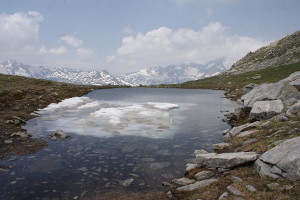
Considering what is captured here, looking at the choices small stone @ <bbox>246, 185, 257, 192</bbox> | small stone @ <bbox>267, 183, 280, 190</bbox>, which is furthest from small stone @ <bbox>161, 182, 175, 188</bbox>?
small stone @ <bbox>267, 183, 280, 190</bbox>

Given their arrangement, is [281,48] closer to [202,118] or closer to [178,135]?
[202,118]

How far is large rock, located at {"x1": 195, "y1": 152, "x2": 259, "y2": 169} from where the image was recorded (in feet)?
53.3

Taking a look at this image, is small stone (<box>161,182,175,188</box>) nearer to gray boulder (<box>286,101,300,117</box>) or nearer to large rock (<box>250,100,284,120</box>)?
gray boulder (<box>286,101,300,117</box>)

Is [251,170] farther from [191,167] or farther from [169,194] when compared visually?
[169,194]

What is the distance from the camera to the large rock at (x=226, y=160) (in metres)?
16.2

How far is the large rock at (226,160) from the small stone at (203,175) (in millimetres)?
850

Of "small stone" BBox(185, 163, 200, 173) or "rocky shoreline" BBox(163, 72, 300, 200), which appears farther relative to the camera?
"small stone" BBox(185, 163, 200, 173)

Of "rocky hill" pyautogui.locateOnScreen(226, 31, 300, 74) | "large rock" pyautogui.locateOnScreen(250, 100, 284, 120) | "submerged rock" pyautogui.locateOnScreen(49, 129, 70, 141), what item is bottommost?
"submerged rock" pyautogui.locateOnScreen(49, 129, 70, 141)

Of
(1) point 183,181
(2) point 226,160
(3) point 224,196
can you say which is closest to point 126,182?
(1) point 183,181

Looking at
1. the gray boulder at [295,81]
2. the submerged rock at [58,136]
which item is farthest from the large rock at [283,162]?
the gray boulder at [295,81]

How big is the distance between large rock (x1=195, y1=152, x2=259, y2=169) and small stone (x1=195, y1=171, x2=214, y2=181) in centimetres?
85

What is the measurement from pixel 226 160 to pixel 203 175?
→ 1.90m

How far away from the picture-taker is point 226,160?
16.8 m

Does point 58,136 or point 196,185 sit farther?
point 58,136
